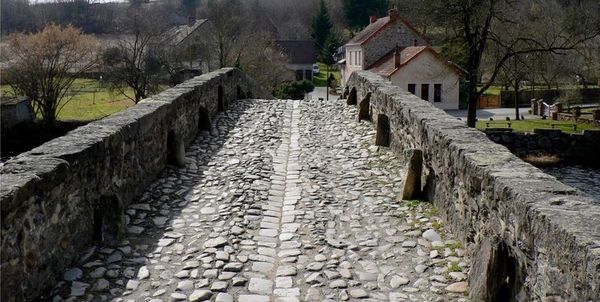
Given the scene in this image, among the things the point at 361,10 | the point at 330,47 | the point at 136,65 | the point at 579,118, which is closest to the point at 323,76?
the point at 330,47

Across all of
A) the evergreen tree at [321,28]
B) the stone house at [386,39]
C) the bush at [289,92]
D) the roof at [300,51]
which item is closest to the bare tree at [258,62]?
the bush at [289,92]

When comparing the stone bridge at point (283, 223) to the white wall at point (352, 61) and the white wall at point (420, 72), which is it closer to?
the white wall at point (420, 72)

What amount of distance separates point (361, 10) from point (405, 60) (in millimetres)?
Result: 33548

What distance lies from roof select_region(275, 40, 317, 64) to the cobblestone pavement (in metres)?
56.0

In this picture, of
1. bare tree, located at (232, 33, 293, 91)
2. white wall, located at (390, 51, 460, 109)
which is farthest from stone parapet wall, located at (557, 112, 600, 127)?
bare tree, located at (232, 33, 293, 91)

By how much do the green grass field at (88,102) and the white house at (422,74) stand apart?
16869 millimetres

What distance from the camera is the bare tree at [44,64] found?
108 ft

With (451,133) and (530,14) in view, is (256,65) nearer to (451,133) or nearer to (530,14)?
(530,14)

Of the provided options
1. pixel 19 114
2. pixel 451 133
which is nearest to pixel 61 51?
pixel 19 114

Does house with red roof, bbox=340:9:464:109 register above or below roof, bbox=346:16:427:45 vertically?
below

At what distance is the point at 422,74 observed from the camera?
36719mm

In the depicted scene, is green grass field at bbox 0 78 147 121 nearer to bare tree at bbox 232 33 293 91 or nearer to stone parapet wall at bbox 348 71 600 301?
bare tree at bbox 232 33 293 91

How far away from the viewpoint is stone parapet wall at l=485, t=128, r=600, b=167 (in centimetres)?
1773

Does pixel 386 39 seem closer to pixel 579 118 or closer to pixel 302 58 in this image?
pixel 579 118
